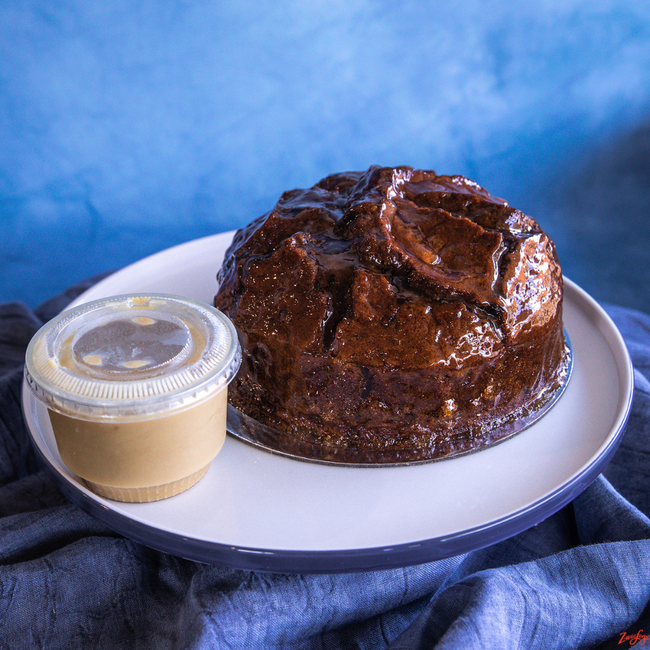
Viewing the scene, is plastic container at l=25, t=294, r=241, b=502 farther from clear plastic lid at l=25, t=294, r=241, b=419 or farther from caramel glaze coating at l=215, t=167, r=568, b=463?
caramel glaze coating at l=215, t=167, r=568, b=463

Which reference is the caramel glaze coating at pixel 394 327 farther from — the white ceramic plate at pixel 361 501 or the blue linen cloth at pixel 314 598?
the blue linen cloth at pixel 314 598

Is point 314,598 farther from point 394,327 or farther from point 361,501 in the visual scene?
point 394,327

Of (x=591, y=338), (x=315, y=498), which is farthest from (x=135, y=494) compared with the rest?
(x=591, y=338)

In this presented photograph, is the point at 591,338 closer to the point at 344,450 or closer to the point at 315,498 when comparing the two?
the point at 344,450

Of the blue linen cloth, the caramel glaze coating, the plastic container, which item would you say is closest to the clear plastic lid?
the plastic container

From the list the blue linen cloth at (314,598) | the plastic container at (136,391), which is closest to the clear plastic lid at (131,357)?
the plastic container at (136,391)
